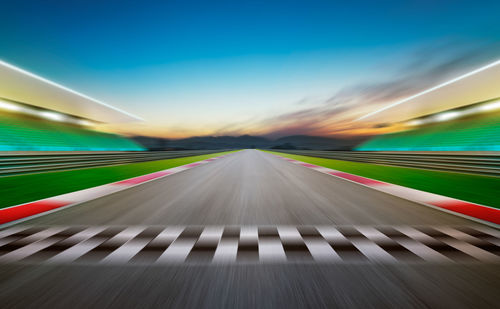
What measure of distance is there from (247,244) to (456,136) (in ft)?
91.2

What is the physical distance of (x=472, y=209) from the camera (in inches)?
142

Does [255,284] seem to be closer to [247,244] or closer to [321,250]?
[247,244]

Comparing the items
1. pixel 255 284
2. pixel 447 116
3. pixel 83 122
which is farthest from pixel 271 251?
pixel 447 116

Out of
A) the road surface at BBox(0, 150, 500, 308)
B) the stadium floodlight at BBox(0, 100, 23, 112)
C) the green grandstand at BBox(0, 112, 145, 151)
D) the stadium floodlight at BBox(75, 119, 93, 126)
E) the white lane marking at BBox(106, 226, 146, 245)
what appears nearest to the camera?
the road surface at BBox(0, 150, 500, 308)

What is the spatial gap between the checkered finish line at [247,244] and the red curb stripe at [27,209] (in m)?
0.67

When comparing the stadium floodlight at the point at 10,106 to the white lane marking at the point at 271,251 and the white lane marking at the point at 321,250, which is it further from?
the white lane marking at the point at 321,250

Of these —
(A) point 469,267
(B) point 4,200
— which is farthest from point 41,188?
(A) point 469,267

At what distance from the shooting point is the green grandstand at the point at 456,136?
17281mm

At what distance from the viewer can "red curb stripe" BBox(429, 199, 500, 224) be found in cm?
319

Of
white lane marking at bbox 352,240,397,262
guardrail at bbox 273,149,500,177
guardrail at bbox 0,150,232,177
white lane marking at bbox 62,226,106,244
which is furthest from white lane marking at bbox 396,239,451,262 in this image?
guardrail at bbox 0,150,232,177

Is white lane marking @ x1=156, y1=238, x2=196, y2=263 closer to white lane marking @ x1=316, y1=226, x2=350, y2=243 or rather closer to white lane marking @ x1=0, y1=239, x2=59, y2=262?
white lane marking @ x1=0, y1=239, x2=59, y2=262

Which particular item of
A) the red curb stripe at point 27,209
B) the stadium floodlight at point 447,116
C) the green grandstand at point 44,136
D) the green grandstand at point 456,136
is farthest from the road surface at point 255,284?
the stadium floodlight at point 447,116

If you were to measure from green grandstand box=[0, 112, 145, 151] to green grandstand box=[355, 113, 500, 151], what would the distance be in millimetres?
35796

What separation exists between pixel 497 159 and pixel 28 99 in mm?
26065
